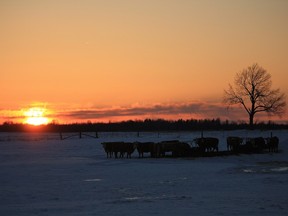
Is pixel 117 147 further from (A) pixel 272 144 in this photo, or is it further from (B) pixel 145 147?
(A) pixel 272 144

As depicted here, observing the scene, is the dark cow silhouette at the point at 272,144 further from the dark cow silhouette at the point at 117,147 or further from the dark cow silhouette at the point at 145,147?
the dark cow silhouette at the point at 117,147

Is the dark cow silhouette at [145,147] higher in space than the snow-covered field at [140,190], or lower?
higher

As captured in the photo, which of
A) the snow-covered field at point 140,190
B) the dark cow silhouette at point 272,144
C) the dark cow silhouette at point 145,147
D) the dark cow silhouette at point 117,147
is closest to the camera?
the snow-covered field at point 140,190

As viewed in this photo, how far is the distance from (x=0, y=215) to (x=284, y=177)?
13050 millimetres

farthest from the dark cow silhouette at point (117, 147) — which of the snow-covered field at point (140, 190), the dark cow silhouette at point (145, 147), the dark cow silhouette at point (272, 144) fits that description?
the dark cow silhouette at point (272, 144)

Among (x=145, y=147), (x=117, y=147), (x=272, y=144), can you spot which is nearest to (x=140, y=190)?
(x=117, y=147)

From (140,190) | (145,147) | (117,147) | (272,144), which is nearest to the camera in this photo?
(140,190)

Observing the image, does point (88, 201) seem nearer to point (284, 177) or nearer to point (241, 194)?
point (241, 194)

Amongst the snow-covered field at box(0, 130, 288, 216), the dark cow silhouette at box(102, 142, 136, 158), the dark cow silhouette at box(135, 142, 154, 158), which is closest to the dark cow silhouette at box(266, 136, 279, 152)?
the dark cow silhouette at box(135, 142, 154, 158)

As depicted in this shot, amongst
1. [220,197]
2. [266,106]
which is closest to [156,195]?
[220,197]

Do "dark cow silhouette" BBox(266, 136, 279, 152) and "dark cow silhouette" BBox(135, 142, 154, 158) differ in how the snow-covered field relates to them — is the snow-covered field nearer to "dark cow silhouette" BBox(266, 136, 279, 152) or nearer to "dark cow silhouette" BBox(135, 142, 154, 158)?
"dark cow silhouette" BBox(135, 142, 154, 158)

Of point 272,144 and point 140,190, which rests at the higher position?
point 272,144

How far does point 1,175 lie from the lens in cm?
2164

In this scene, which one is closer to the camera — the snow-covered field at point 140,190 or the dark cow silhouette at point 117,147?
the snow-covered field at point 140,190
